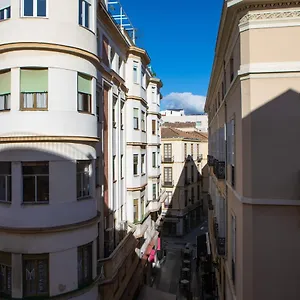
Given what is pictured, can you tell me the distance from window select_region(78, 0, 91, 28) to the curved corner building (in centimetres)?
27

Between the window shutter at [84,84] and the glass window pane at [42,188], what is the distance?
3.58 meters

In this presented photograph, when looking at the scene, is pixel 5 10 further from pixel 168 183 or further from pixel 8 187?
pixel 168 183

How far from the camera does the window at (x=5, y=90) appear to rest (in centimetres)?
1184

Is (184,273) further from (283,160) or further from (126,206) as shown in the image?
(283,160)

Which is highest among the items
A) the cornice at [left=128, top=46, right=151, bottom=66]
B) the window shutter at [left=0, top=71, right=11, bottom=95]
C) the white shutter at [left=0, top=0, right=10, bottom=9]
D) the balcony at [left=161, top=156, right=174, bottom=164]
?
the cornice at [left=128, top=46, right=151, bottom=66]

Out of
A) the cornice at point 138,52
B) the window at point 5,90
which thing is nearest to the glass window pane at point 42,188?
the window at point 5,90

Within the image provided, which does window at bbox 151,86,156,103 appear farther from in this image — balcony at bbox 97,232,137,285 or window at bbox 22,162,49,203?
window at bbox 22,162,49,203

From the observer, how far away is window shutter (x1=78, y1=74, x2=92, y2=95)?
1267 cm

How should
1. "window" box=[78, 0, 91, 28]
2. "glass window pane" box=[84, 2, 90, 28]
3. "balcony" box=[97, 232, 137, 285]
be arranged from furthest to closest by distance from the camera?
"balcony" box=[97, 232, 137, 285] < "glass window pane" box=[84, 2, 90, 28] < "window" box=[78, 0, 91, 28]

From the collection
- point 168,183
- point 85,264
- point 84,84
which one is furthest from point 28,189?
point 168,183

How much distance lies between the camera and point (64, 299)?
39.0 feet

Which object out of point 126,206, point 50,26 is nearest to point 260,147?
point 50,26

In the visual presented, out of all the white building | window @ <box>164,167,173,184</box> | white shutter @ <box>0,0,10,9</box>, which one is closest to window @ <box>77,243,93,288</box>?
white shutter @ <box>0,0,10,9</box>

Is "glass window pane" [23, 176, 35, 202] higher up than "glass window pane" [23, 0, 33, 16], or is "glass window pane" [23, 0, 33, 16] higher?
"glass window pane" [23, 0, 33, 16]
